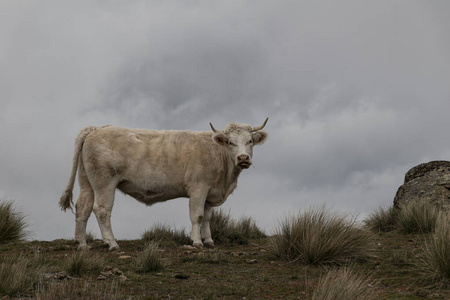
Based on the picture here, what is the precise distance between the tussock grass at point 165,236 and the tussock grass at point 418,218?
5.82m

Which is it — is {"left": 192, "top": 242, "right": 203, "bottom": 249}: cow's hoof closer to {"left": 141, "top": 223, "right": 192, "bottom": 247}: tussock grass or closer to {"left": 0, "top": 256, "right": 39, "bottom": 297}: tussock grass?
{"left": 141, "top": 223, "right": 192, "bottom": 247}: tussock grass

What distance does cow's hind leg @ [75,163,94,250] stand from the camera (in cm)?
1156

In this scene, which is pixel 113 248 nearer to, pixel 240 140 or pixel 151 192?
pixel 151 192

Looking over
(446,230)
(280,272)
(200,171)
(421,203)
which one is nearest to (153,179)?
(200,171)

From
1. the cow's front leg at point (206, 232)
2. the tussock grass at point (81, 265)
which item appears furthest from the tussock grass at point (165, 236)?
the tussock grass at point (81, 265)

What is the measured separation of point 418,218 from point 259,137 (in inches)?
190

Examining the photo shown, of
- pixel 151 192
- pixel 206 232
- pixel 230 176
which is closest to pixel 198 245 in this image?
pixel 206 232

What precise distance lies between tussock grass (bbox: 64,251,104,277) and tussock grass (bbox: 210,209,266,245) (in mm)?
5067

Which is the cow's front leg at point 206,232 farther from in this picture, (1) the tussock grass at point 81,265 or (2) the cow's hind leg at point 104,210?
(1) the tussock grass at point 81,265

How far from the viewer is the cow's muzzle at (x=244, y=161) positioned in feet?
36.1

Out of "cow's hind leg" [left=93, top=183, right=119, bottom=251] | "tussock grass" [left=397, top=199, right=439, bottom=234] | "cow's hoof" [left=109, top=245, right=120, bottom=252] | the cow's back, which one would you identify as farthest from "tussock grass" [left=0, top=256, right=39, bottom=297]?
"tussock grass" [left=397, top=199, right=439, bottom=234]

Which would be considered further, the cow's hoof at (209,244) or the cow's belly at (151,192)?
the cow's hoof at (209,244)

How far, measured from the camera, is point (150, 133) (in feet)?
39.9

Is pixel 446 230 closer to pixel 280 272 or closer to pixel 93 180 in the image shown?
pixel 280 272
